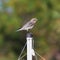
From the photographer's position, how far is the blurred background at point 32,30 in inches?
166

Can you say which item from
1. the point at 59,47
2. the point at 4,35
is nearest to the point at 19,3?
the point at 4,35

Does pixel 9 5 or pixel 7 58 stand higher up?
pixel 9 5

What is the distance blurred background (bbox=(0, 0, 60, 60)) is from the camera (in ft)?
13.8

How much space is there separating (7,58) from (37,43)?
0.39 meters

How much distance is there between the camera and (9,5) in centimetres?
421

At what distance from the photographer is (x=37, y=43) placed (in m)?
4.38

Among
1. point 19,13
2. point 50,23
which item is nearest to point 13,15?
point 19,13

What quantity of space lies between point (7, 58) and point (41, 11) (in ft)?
2.02

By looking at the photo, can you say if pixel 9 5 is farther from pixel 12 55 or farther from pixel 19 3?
pixel 12 55

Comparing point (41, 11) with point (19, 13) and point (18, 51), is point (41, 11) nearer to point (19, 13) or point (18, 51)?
point (19, 13)

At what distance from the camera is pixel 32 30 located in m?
4.25

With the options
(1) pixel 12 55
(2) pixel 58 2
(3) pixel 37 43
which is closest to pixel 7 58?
(1) pixel 12 55

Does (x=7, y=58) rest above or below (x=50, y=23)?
below

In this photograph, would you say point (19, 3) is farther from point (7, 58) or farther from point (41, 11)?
point (7, 58)
